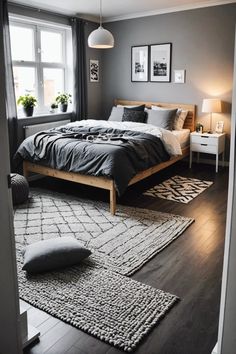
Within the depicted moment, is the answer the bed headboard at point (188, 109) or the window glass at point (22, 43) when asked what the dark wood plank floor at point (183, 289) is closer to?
the bed headboard at point (188, 109)

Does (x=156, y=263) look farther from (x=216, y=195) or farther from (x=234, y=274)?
(x=216, y=195)

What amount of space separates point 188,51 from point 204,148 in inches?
66.0

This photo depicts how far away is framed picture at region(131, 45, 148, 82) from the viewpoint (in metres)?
6.27

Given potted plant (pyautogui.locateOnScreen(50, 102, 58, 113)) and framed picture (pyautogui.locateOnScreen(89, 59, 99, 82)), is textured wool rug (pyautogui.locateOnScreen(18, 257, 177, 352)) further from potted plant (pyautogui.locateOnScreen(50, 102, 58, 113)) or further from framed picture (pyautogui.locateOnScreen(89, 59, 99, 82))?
framed picture (pyautogui.locateOnScreen(89, 59, 99, 82))

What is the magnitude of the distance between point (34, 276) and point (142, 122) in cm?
387

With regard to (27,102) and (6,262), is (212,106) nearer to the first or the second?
(27,102)

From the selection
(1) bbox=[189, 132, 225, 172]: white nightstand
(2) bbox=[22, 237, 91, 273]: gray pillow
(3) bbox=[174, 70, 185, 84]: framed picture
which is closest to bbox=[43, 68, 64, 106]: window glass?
(3) bbox=[174, 70, 185, 84]: framed picture

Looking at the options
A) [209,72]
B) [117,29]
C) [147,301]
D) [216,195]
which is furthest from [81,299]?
[117,29]

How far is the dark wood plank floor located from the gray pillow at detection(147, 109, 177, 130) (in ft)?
5.57

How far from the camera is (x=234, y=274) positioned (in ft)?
5.06

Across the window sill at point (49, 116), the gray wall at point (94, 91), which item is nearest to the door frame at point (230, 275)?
the window sill at point (49, 116)

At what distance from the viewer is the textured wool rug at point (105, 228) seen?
2.92m

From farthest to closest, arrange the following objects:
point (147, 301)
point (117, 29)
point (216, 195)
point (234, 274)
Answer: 1. point (117, 29)
2. point (216, 195)
3. point (147, 301)
4. point (234, 274)

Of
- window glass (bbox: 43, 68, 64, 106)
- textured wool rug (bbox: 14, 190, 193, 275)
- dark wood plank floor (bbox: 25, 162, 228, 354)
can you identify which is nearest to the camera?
dark wood plank floor (bbox: 25, 162, 228, 354)
